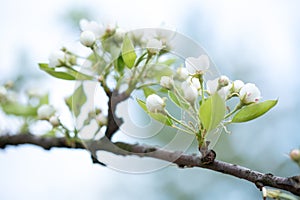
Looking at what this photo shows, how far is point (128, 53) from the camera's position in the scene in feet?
1.86

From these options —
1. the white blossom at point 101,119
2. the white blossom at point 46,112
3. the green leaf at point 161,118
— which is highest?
the green leaf at point 161,118

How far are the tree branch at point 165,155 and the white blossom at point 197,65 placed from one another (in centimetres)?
8

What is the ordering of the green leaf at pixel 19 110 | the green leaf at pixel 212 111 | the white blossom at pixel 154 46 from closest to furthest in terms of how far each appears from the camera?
the green leaf at pixel 212 111 → the white blossom at pixel 154 46 → the green leaf at pixel 19 110

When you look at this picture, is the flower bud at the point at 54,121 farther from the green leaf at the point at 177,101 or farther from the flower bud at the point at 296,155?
the flower bud at the point at 296,155

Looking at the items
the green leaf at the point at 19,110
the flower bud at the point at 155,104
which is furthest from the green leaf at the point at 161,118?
the green leaf at the point at 19,110

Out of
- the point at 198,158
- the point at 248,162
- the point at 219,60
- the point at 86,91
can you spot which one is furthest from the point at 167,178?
the point at 198,158

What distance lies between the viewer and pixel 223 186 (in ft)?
5.15

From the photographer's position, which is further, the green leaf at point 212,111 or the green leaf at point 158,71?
the green leaf at point 158,71

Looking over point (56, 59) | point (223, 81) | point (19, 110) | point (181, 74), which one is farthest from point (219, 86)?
point (19, 110)

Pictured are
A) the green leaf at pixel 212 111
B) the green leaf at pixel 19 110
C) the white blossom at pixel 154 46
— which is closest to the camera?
the green leaf at pixel 212 111

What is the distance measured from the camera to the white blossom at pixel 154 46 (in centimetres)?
59

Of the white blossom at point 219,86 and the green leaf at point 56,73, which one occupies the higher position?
the white blossom at point 219,86

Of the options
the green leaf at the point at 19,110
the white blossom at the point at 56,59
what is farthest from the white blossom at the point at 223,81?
the green leaf at the point at 19,110

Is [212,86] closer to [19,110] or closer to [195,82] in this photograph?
[195,82]
